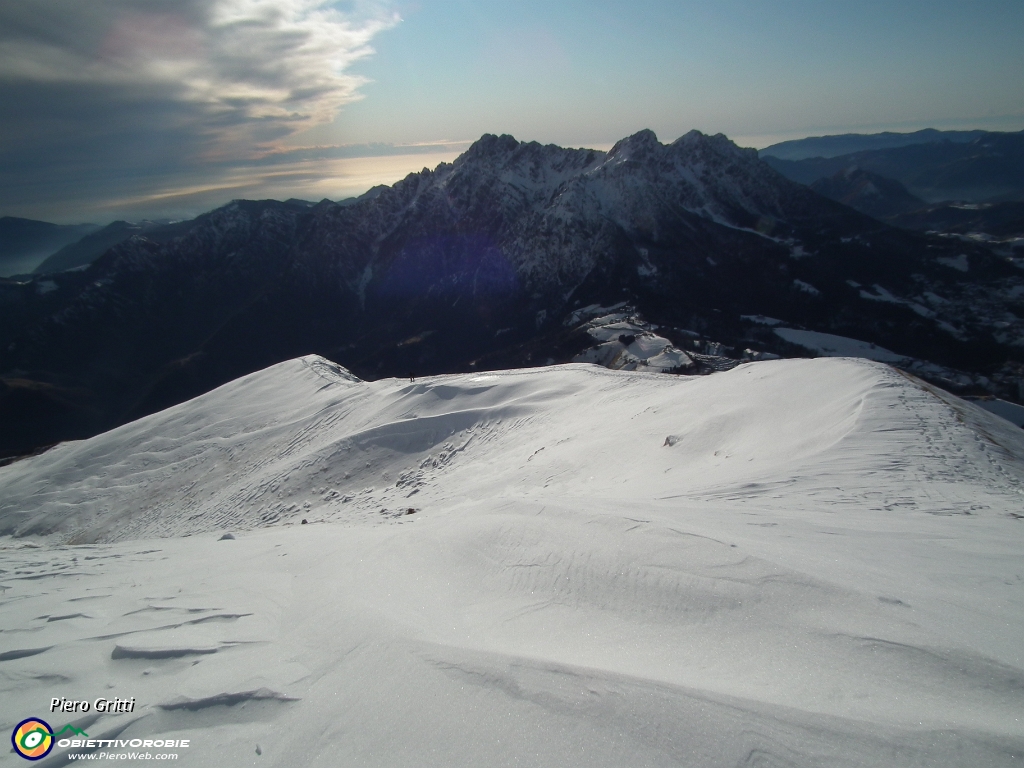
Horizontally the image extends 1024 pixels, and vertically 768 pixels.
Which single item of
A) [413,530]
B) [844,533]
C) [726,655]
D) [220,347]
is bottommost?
[220,347]

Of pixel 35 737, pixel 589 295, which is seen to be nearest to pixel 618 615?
pixel 35 737

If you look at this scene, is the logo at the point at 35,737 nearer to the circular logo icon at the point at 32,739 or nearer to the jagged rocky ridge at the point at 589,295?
the circular logo icon at the point at 32,739

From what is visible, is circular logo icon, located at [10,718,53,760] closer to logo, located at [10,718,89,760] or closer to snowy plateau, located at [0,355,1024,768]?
logo, located at [10,718,89,760]

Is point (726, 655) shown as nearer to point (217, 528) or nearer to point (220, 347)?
point (217, 528)

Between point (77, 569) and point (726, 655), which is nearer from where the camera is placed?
point (726, 655)

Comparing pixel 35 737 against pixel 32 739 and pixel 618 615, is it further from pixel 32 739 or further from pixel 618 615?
pixel 618 615

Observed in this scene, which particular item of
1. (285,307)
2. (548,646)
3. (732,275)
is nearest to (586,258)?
(732,275)

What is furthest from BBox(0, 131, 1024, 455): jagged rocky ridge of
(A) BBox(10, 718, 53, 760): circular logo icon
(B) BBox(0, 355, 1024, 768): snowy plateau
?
(A) BBox(10, 718, 53, 760): circular logo icon
